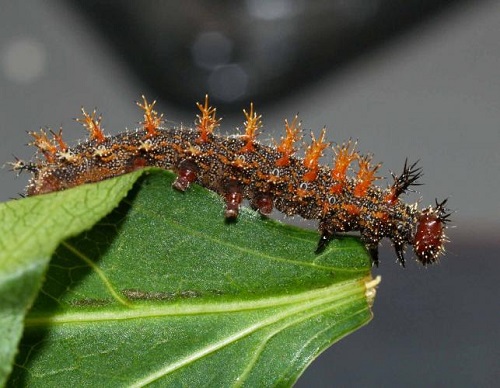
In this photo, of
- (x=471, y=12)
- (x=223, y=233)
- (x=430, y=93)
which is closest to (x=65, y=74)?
(x=430, y=93)

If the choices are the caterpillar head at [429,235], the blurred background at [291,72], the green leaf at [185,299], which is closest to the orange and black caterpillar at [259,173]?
the caterpillar head at [429,235]

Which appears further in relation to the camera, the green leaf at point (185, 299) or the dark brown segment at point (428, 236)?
the dark brown segment at point (428, 236)

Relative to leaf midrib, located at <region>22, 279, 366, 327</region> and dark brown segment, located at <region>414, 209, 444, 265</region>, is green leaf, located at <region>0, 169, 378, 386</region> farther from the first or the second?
dark brown segment, located at <region>414, 209, 444, 265</region>

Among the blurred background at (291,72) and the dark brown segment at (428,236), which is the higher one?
the blurred background at (291,72)

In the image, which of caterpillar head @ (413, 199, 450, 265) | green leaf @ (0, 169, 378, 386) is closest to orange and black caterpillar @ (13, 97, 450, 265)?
caterpillar head @ (413, 199, 450, 265)

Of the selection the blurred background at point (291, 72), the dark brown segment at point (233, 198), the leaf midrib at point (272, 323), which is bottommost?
the leaf midrib at point (272, 323)

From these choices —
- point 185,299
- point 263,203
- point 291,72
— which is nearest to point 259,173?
point 263,203

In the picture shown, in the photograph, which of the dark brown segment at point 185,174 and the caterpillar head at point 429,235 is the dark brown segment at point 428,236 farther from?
the dark brown segment at point 185,174
